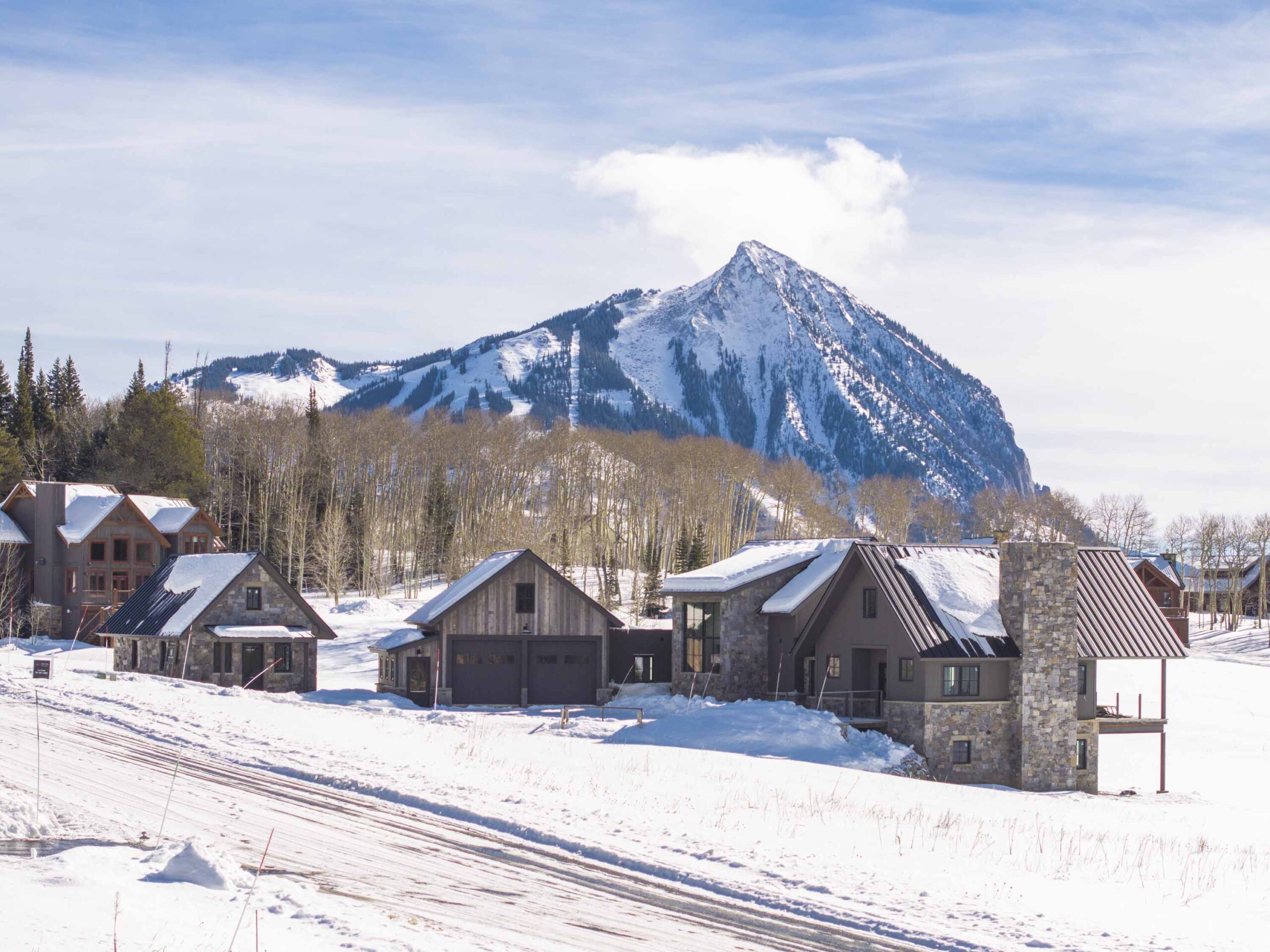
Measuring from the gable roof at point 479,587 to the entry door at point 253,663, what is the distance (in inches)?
236

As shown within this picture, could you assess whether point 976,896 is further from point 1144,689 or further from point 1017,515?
point 1017,515

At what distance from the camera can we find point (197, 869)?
546 inches

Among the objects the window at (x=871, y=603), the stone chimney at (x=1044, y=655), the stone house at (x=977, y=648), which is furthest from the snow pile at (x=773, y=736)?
the window at (x=871, y=603)

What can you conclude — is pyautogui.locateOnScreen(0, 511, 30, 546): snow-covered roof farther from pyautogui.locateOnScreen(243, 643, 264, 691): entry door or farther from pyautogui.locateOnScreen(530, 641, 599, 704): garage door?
pyautogui.locateOnScreen(530, 641, 599, 704): garage door

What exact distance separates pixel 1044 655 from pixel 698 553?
4348 cm

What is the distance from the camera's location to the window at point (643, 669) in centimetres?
5612

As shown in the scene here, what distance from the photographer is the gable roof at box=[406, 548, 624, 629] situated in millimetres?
51406

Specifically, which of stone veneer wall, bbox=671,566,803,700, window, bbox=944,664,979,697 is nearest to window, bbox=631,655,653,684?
stone veneer wall, bbox=671,566,803,700

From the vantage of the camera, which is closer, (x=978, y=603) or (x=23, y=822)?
(x=23, y=822)

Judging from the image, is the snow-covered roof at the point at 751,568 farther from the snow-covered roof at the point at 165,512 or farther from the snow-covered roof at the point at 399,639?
the snow-covered roof at the point at 165,512

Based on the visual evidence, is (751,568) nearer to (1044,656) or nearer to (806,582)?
(806,582)

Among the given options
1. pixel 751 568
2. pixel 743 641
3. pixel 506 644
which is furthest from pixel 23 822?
pixel 751 568

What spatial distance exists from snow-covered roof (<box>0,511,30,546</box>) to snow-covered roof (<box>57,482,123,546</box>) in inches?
113

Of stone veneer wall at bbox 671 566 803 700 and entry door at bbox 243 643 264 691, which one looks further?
entry door at bbox 243 643 264 691
